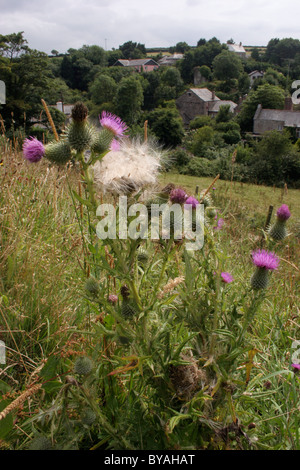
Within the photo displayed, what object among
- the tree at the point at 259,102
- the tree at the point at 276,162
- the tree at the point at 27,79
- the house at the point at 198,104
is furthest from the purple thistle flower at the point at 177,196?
the house at the point at 198,104

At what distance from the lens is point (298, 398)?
1.96 metres

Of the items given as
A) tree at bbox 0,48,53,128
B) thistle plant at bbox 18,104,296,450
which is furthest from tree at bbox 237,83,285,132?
thistle plant at bbox 18,104,296,450

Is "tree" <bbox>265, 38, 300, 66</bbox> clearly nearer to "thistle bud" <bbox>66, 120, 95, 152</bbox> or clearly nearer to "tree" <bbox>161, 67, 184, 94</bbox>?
"tree" <bbox>161, 67, 184, 94</bbox>

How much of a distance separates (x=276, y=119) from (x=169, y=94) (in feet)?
118

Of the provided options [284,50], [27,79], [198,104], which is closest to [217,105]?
[198,104]

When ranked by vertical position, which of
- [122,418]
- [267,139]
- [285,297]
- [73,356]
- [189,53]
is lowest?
[267,139]

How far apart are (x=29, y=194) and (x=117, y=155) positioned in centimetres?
204

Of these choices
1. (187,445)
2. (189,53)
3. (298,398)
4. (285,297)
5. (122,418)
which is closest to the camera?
(187,445)

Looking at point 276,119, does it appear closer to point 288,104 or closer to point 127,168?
point 288,104

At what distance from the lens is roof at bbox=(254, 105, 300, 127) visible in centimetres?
6300

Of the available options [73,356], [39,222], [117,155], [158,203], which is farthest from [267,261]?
[39,222]

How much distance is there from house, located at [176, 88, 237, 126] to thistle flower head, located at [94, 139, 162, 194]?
83.6m

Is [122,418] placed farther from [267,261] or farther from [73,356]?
[267,261]
